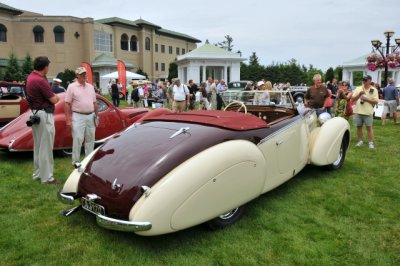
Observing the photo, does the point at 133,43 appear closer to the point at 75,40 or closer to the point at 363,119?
the point at 75,40

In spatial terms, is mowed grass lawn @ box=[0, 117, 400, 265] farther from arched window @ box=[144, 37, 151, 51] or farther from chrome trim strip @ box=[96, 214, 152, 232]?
arched window @ box=[144, 37, 151, 51]

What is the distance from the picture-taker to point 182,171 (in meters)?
3.30

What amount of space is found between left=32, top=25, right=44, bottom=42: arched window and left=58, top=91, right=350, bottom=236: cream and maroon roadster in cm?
5306

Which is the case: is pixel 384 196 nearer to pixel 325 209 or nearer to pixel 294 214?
pixel 325 209

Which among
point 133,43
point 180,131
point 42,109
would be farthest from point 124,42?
point 180,131

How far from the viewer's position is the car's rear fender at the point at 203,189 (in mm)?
3109

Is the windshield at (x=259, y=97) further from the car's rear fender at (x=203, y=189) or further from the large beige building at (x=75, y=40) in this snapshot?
the large beige building at (x=75, y=40)

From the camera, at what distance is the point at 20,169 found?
6.40 meters

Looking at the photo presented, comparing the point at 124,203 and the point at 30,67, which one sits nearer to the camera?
the point at 124,203

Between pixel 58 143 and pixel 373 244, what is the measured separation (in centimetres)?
566

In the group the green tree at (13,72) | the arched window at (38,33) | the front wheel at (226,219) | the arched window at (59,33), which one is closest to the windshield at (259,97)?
the front wheel at (226,219)

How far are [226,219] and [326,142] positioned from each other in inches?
97.3

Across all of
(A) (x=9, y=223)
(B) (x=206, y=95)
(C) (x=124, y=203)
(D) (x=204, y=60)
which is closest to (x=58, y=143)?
(A) (x=9, y=223)

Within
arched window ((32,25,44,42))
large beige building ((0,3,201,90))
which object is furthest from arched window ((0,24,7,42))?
arched window ((32,25,44,42))
